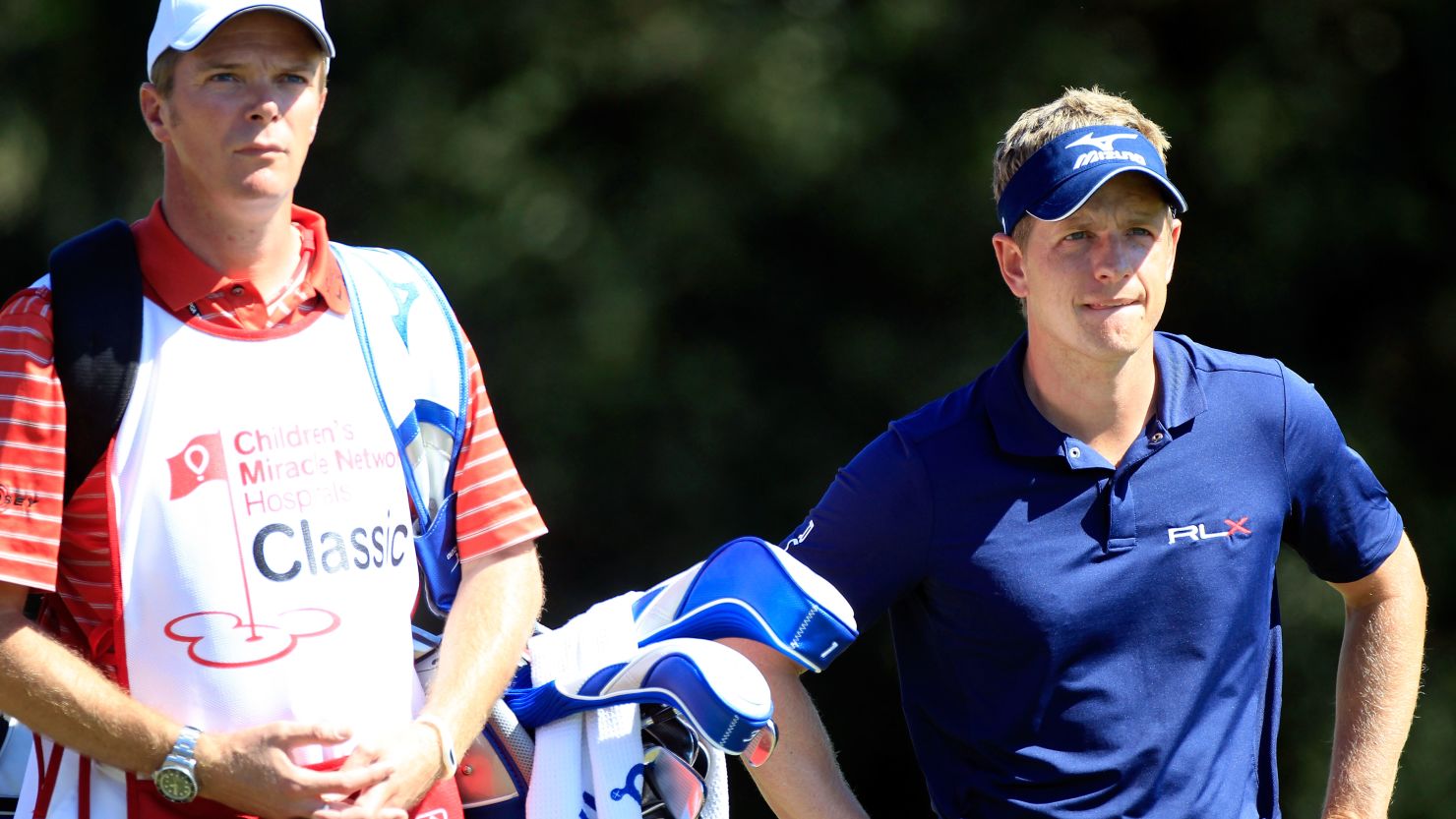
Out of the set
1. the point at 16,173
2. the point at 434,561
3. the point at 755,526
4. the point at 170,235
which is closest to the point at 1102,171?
the point at 434,561

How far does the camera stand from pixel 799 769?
7.63 ft

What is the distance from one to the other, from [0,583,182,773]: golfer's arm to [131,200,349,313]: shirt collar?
35 cm

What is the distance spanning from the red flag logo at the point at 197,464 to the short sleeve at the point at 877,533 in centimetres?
79

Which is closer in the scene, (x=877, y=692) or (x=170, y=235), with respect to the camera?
(x=170, y=235)

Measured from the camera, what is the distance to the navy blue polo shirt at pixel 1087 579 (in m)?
2.18

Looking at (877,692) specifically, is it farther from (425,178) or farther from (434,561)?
(434,561)

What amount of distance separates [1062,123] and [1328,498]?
62 centimetres

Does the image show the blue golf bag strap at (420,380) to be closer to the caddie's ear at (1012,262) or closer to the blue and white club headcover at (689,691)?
the blue and white club headcover at (689,691)

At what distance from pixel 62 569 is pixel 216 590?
170 millimetres

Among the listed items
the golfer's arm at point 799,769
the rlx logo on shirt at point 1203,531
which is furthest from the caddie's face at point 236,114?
the rlx logo on shirt at point 1203,531

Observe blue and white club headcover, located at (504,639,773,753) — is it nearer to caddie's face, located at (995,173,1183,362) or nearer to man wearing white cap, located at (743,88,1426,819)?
man wearing white cap, located at (743,88,1426,819)

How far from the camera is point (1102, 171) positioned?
2248 mm

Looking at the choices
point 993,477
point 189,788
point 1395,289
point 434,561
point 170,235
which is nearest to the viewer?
point 189,788

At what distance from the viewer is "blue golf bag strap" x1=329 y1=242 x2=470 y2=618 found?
1996 millimetres
